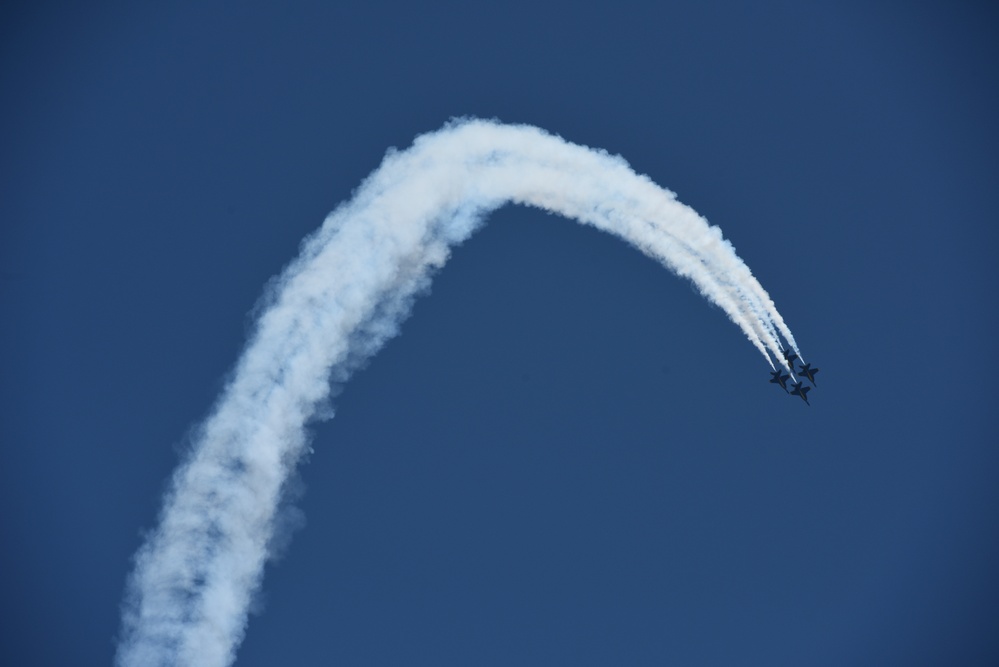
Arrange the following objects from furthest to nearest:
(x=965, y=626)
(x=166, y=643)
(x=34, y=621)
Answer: (x=965, y=626)
(x=34, y=621)
(x=166, y=643)

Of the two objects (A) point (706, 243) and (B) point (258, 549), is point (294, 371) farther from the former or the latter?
(A) point (706, 243)

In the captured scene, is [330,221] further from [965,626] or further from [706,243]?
[965,626]

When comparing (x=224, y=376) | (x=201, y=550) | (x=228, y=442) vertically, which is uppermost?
(x=224, y=376)

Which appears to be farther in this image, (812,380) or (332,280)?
(812,380)

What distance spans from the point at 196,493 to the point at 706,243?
77.6ft

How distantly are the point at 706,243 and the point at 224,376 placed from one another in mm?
20932

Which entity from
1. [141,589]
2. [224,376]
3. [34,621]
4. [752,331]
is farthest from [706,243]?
[34,621]

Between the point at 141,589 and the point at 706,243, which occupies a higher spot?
the point at 706,243

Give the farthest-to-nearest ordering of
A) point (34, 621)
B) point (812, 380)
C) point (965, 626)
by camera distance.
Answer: point (965, 626), point (34, 621), point (812, 380)

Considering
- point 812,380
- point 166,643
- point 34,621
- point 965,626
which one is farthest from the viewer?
point 965,626

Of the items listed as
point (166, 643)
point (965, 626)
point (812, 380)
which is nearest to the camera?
point (166, 643)

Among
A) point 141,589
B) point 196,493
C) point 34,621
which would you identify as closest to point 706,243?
point 196,493

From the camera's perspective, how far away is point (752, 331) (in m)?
40.8

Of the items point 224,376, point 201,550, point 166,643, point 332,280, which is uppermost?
point 332,280
